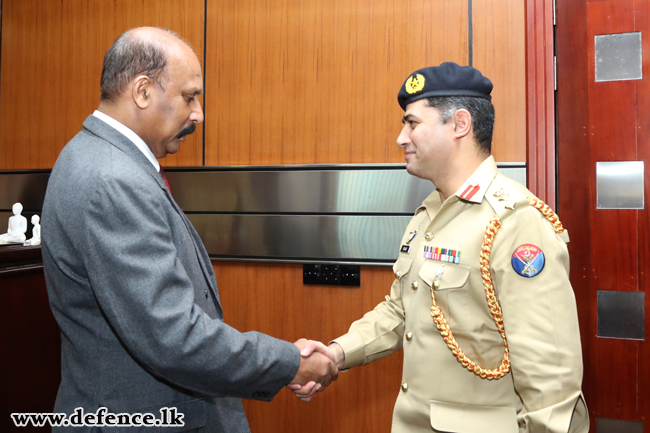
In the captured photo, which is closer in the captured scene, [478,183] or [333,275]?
[478,183]

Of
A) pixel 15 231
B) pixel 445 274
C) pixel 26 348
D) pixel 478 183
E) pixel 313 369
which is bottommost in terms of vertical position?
pixel 26 348

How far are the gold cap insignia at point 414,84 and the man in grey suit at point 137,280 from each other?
0.67 m

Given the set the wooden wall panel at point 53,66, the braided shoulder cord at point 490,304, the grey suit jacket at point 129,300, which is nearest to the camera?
the grey suit jacket at point 129,300

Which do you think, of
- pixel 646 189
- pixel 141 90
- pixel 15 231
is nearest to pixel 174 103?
pixel 141 90

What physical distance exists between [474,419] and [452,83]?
0.94 metres

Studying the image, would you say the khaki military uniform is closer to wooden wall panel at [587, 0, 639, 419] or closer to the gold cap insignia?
the gold cap insignia

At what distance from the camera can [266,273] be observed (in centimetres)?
241

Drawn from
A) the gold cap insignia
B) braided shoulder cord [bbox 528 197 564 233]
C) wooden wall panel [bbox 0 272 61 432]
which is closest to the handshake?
braided shoulder cord [bbox 528 197 564 233]

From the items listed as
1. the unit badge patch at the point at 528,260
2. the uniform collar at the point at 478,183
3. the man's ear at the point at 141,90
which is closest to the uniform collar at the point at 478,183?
the uniform collar at the point at 478,183

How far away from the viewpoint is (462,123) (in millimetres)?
1375

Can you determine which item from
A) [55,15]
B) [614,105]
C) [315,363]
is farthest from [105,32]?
[614,105]

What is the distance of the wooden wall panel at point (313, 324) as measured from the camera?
7.32 ft

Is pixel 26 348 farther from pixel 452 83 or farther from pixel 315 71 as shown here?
pixel 452 83

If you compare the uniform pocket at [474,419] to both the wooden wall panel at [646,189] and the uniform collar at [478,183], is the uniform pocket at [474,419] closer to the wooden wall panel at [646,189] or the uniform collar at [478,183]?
the uniform collar at [478,183]
